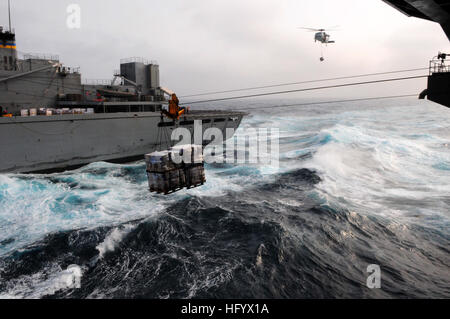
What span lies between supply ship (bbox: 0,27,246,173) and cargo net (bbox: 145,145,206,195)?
28.8 feet

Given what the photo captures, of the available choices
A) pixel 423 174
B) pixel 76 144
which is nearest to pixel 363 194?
pixel 423 174

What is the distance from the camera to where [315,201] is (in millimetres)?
19328

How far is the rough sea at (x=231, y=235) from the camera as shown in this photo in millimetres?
11031

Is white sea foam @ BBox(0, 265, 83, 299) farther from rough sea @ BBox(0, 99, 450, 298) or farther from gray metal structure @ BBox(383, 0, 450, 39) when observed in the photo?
gray metal structure @ BBox(383, 0, 450, 39)

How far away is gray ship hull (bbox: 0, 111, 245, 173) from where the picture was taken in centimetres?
2441

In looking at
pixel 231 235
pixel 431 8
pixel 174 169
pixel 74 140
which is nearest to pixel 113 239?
pixel 174 169

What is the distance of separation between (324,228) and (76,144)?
2394 cm

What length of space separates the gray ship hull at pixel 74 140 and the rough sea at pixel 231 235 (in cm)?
152

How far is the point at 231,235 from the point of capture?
49.2 feet

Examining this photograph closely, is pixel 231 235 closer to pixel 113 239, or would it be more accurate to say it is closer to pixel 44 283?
pixel 113 239

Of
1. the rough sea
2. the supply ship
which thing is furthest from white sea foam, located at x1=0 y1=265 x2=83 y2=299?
the supply ship

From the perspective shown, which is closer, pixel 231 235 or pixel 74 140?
pixel 231 235

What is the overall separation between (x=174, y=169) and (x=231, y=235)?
4.76 metres

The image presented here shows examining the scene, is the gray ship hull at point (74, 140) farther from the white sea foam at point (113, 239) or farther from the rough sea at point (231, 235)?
the white sea foam at point (113, 239)
